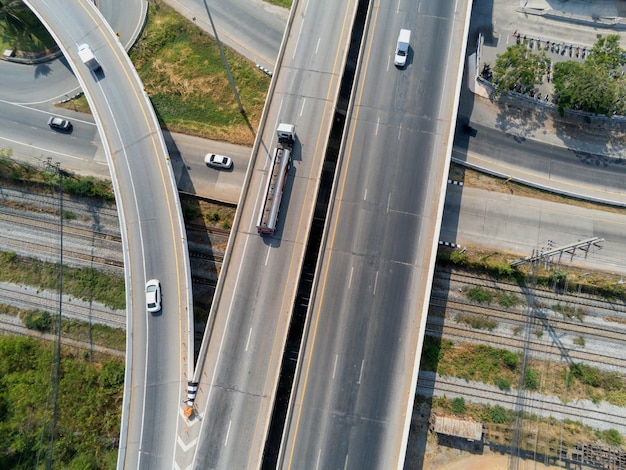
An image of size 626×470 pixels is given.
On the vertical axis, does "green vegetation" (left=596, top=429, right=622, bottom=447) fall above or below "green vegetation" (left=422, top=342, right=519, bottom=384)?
below

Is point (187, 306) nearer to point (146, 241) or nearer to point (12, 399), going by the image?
point (146, 241)

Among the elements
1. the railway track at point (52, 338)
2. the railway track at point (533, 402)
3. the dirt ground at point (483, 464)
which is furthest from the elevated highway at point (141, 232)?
the dirt ground at point (483, 464)

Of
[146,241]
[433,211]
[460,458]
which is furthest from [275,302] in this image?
[460,458]

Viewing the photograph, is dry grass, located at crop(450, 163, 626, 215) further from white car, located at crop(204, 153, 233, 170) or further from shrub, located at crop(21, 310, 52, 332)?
shrub, located at crop(21, 310, 52, 332)

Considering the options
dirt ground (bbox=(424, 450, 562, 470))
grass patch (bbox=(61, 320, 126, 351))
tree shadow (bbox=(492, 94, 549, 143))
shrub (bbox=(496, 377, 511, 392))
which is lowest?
dirt ground (bbox=(424, 450, 562, 470))

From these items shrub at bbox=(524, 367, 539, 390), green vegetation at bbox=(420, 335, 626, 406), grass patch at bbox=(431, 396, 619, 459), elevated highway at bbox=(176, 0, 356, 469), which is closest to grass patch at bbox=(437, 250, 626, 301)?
green vegetation at bbox=(420, 335, 626, 406)

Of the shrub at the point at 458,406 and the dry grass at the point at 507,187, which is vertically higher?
the dry grass at the point at 507,187

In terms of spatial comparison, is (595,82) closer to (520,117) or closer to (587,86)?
(587,86)

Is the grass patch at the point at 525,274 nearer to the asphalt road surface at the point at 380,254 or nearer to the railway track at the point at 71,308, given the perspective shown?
the asphalt road surface at the point at 380,254
